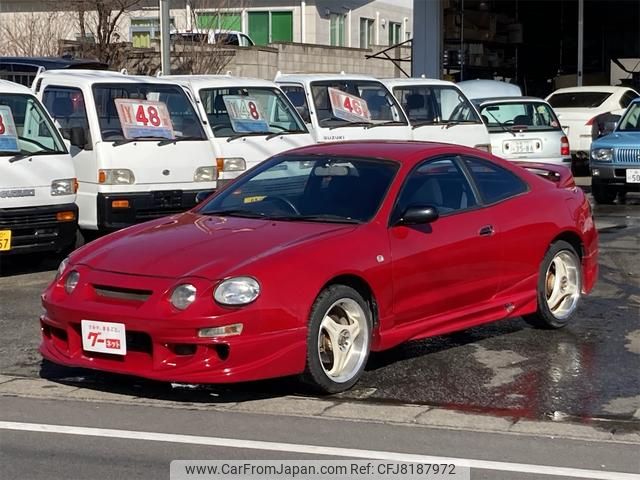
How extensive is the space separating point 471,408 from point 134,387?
206 cm

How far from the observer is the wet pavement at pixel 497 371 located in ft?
22.3

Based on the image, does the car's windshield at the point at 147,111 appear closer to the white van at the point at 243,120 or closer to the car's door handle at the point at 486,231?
the white van at the point at 243,120

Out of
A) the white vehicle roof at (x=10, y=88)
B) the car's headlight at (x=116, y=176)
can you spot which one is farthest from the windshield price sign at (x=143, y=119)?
the white vehicle roof at (x=10, y=88)

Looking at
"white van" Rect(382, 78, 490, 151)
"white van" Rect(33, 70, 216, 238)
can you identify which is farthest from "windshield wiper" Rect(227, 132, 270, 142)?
"white van" Rect(382, 78, 490, 151)

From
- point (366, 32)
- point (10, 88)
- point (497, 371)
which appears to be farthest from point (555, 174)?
point (366, 32)

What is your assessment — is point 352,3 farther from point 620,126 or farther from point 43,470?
point 43,470

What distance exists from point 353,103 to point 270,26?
69.1ft

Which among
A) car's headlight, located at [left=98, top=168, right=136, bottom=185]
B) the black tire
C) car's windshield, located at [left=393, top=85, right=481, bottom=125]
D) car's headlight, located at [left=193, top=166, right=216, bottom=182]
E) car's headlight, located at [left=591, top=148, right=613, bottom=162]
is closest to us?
car's headlight, located at [left=98, top=168, right=136, bottom=185]

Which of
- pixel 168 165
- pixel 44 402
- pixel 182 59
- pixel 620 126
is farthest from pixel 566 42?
pixel 44 402

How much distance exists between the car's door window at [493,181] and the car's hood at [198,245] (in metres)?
1.35

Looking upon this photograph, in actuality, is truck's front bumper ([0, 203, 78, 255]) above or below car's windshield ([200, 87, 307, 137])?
below

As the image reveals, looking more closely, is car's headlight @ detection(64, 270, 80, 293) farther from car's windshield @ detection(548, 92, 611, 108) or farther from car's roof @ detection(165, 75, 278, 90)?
car's windshield @ detection(548, 92, 611, 108)

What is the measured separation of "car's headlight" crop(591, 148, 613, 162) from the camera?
55.2ft

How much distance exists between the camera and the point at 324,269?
6.63 m
